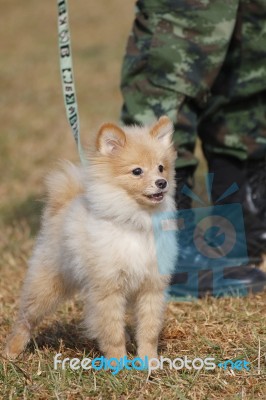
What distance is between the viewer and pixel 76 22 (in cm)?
1348

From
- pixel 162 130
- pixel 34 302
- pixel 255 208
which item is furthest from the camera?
pixel 255 208

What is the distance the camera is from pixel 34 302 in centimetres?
271

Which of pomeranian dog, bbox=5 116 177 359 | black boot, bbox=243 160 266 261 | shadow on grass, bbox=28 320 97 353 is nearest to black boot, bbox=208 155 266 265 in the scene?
black boot, bbox=243 160 266 261

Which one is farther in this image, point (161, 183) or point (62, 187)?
point (62, 187)

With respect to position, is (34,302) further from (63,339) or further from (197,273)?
(197,273)

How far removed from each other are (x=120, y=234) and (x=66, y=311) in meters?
0.95

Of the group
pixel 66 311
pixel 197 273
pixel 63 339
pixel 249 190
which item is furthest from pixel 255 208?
pixel 63 339

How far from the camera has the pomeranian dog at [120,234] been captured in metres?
2.42

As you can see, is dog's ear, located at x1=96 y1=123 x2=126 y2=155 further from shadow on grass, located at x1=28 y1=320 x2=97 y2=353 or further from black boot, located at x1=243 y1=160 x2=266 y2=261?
black boot, located at x1=243 y1=160 x2=266 y2=261

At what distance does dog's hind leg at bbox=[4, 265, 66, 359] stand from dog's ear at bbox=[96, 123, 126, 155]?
515 millimetres

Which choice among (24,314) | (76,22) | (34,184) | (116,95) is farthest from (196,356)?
(76,22)

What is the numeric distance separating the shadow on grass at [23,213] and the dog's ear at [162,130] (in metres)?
2.14

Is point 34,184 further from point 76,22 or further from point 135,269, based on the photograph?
point 76,22

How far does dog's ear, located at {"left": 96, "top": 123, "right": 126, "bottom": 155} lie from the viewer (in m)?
2.42
